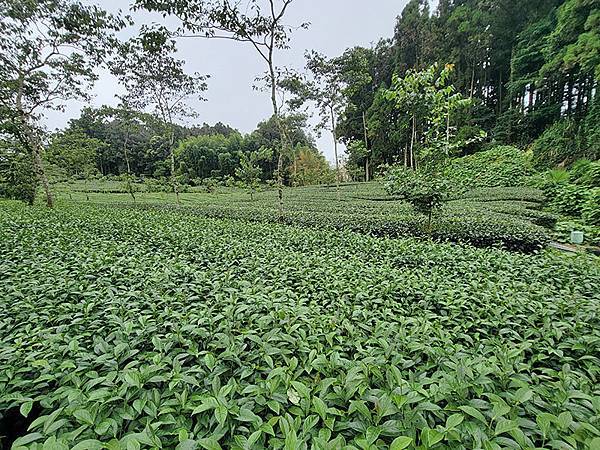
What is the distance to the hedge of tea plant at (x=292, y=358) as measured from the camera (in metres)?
0.98

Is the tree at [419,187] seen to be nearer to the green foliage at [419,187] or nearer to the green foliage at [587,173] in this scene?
the green foliage at [419,187]

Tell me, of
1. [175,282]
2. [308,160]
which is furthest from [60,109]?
[308,160]

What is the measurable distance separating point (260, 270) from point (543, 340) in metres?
2.08

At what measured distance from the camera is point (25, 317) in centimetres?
185

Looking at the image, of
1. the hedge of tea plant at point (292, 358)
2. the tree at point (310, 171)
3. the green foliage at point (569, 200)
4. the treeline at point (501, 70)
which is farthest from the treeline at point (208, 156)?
the hedge of tea plant at point (292, 358)

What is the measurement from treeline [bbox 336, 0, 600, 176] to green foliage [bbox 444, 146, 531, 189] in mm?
1057

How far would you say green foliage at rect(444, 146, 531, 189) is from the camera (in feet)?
58.4

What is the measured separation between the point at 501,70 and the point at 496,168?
1295cm

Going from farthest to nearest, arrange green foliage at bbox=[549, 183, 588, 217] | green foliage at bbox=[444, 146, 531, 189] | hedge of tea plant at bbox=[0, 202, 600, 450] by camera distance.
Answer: green foliage at bbox=[444, 146, 531, 189] < green foliage at bbox=[549, 183, 588, 217] < hedge of tea plant at bbox=[0, 202, 600, 450]

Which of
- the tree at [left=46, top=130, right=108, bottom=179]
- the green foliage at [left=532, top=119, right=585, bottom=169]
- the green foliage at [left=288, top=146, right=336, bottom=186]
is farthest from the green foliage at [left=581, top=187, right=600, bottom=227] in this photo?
the green foliage at [left=288, top=146, right=336, bottom=186]

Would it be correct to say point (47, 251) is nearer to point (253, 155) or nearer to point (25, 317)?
point (25, 317)

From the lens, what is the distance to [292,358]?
1.34 metres

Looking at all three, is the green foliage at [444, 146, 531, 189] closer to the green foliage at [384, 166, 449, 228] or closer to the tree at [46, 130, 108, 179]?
the green foliage at [384, 166, 449, 228]

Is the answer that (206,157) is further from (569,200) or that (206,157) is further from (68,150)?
(569,200)
